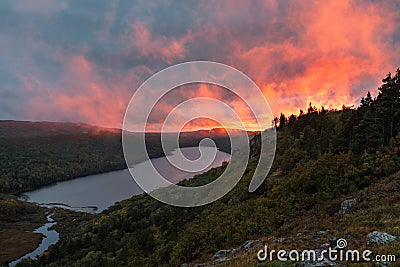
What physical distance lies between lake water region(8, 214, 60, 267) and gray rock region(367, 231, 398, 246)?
96828mm

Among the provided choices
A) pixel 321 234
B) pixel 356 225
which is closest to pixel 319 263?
pixel 321 234

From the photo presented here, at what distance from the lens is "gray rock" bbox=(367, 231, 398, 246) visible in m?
10.5

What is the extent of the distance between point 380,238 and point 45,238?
11808cm

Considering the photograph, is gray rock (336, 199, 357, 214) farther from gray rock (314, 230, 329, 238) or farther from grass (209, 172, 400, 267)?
gray rock (314, 230, 329, 238)

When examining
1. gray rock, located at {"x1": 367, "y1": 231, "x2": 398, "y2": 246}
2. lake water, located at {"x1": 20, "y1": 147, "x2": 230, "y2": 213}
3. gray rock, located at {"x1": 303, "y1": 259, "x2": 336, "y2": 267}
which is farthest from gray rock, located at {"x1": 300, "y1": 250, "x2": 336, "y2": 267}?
lake water, located at {"x1": 20, "y1": 147, "x2": 230, "y2": 213}

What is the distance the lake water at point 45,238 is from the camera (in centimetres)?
8386

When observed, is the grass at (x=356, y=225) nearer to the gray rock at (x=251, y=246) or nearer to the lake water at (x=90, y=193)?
the gray rock at (x=251, y=246)

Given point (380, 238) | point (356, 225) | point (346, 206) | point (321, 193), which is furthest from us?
point (321, 193)

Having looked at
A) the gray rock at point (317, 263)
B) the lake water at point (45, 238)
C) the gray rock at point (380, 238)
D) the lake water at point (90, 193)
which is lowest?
the lake water at point (45, 238)

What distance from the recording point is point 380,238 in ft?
35.4

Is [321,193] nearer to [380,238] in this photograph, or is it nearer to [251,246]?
[251,246]

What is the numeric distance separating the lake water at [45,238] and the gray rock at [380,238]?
318 feet

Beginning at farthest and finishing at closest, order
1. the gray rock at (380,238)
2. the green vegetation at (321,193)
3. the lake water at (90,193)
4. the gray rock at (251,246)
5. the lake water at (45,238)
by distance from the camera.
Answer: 1. the lake water at (90,193)
2. the lake water at (45,238)
3. the green vegetation at (321,193)
4. the gray rock at (251,246)
5. the gray rock at (380,238)

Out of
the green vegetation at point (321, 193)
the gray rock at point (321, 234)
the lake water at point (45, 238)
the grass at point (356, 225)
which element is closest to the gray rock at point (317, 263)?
the grass at point (356, 225)
